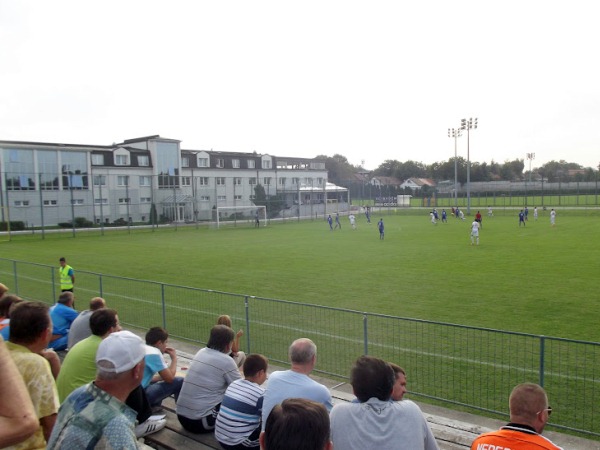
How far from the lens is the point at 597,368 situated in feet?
27.8

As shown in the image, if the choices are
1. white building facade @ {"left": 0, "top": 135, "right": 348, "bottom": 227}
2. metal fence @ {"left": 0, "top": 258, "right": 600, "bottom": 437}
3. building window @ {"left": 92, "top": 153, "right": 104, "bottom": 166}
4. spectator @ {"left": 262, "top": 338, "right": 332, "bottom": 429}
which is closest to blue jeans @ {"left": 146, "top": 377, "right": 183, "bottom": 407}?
spectator @ {"left": 262, "top": 338, "right": 332, "bottom": 429}

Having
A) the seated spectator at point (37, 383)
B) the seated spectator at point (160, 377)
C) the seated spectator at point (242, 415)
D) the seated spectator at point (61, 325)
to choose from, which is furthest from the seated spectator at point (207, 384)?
the seated spectator at point (61, 325)

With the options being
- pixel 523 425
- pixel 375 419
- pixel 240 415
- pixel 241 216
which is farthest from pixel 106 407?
pixel 241 216

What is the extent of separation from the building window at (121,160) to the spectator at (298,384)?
6096 centimetres

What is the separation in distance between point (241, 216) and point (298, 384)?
57616mm

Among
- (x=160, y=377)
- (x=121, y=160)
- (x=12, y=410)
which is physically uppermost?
(x=121, y=160)

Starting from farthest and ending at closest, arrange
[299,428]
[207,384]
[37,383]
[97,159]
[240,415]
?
[97,159] < [207,384] < [240,415] < [37,383] < [299,428]

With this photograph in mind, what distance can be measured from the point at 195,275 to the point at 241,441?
1564 centimetres

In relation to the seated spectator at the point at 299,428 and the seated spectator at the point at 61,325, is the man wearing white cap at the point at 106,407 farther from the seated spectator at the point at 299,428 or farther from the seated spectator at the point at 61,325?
the seated spectator at the point at 61,325

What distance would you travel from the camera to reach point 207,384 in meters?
5.32

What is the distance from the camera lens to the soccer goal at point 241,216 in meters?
54.4

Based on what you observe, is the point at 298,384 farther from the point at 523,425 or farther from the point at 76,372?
the point at 76,372

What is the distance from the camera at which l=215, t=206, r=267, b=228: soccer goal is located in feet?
179

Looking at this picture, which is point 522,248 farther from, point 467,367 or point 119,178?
point 119,178
